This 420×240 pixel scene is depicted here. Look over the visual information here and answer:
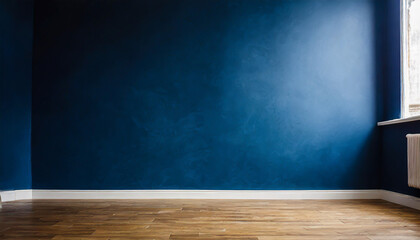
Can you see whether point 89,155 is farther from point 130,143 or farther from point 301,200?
point 301,200

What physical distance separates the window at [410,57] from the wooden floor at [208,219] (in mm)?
1012

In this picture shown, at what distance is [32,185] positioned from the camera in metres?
3.62

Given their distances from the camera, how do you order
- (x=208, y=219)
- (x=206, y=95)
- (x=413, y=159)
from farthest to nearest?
(x=206, y=95) → (x=413, y=159) → (x=208, y=219)

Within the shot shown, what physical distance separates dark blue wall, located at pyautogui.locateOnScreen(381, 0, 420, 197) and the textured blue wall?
0.40 ft

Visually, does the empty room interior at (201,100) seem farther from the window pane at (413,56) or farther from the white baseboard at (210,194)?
the window pane at (413,56)

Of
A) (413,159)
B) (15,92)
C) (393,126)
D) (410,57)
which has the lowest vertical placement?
(413,159)

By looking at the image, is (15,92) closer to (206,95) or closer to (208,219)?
(206,95)

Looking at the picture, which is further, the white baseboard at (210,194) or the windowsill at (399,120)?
the white baseboard at (210,194)

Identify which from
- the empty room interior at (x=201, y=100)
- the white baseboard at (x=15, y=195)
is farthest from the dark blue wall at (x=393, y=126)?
the white baseboard at (x=15, y=195)

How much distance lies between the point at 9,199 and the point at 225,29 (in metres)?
2.90

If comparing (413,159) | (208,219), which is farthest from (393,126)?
(208,219)

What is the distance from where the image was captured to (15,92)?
3.52m

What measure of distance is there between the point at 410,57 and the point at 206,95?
2.10 meters

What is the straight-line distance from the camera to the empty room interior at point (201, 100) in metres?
3.56
